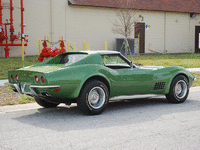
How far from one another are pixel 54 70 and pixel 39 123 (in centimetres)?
96

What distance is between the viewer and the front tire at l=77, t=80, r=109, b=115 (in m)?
5.81

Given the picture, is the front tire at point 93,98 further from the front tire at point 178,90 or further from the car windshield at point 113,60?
the front tire at point 178,90

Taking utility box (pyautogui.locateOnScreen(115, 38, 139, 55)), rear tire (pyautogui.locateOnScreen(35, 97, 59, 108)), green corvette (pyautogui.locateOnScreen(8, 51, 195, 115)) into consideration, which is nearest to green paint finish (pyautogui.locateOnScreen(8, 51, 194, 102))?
green corvette (pyautogui.locateOnScreen(8, 51, 195, 115))

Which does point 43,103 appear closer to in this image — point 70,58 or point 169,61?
point 70,58

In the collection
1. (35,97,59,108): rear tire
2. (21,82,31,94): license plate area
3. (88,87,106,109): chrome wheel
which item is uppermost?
(21,82,31,94): license plate area

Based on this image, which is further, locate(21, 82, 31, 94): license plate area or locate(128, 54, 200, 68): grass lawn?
locate(128, 54, 200, 68): grass lawn

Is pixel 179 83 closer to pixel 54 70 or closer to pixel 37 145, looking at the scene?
pixel 54 70

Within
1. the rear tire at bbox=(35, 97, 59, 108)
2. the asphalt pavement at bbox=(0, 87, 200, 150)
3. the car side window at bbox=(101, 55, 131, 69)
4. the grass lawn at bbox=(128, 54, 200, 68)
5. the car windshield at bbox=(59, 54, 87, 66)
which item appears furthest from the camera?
the grass lawn at bbox=(128, 54, 200, 68)

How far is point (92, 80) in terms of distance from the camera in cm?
601

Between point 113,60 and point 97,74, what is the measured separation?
0.80m

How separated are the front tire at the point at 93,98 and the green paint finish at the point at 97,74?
0.37 ft

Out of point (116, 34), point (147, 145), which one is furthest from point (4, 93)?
point (116, 34)

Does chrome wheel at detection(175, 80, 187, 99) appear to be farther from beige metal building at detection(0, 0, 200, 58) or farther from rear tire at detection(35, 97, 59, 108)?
beige metal building at detection(0, 0, 200, 58)

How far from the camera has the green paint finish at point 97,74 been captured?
18.7ft
